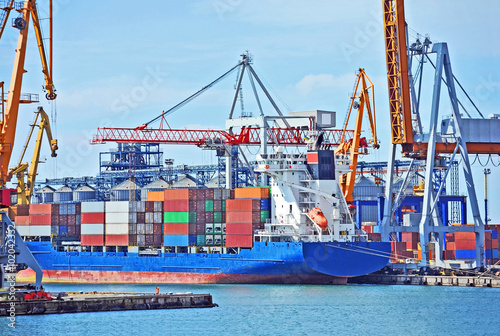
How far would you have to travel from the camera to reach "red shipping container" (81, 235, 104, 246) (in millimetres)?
64250

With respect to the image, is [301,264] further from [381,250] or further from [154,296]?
[154,296]

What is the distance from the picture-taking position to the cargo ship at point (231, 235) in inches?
2156

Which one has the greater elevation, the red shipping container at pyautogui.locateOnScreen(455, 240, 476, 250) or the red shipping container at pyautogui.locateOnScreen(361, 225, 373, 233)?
the red shipping container at pyautogui.locateOnScreen(361, 225, 373, 233)

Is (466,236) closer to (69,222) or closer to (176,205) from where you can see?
(176,205)

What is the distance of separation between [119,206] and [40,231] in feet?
23.3

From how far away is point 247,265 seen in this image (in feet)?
185

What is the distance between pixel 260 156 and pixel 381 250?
8.64 meters

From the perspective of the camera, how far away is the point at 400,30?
2261 inches

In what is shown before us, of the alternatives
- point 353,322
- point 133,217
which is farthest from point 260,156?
point 353,322

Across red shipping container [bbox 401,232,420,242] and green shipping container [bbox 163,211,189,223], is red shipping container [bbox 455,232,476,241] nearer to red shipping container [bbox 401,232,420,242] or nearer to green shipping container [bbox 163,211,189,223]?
red shipping container [bbox 401,232,420,242]

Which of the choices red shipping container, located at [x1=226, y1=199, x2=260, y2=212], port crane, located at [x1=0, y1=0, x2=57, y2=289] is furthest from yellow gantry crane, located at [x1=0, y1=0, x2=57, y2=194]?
red shipping container, located at [x1=226, y1=199, x2=260, y2=212]

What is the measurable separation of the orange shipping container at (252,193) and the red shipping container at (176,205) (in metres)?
3.48

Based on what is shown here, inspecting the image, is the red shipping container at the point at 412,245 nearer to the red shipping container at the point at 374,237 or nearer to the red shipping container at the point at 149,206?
the red shipping container at the point at 374,237

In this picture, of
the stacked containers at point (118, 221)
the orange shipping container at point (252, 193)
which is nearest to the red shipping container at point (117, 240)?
the stacked containers at point (118, 221)
